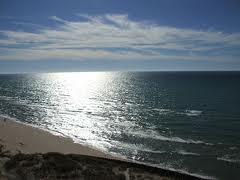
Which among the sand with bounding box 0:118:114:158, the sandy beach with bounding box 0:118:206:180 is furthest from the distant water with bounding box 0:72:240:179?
the sandy beach with bounding box 0:118:206:180

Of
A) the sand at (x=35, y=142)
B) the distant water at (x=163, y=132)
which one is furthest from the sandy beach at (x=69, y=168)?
the distant water at (x=163, y=132)

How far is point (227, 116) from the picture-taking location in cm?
5219

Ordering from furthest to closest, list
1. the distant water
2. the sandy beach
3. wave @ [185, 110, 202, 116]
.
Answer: wave @ [185, 110, 202, 116]
the distant water
the sandy beach

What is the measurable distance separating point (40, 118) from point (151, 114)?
24.2 m

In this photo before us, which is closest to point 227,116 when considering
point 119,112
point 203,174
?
point 119,112

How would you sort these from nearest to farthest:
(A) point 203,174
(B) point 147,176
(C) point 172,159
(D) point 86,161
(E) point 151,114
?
(B) point 147,176, (D) point 86,161, (A) point 203,174, (C) point 172,159, (E) point 151,114

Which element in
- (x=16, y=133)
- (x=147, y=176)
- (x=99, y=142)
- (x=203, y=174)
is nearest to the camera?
(x=147, y=176)

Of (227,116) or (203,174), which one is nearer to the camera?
(203,174)

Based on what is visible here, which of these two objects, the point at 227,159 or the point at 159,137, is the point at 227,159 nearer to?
the point at 227,159

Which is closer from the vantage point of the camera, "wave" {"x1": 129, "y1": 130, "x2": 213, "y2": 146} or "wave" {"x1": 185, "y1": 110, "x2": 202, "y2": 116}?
"wave" {"x1": 129, "y1": 130, "x2": 213, "y2": 146}

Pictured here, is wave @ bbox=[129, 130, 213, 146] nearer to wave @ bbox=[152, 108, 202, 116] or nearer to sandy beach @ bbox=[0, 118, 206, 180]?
sandy beach @ bbox=[0, 118, 206, 180]

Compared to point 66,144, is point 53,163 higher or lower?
higher

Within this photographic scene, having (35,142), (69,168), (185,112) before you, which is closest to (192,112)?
(185,112)

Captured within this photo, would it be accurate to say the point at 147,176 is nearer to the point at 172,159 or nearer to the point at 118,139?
the point at 172,159
